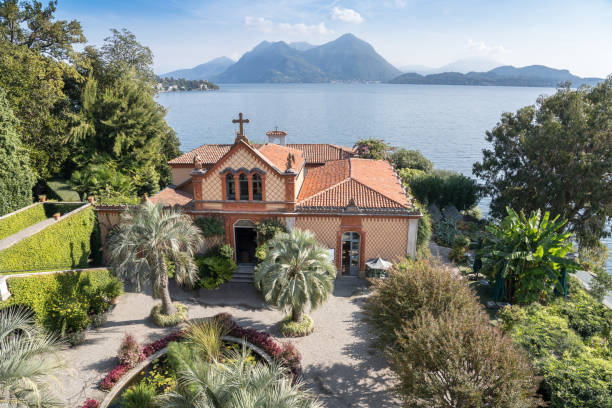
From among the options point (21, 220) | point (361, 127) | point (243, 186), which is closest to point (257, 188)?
point (243, 186)

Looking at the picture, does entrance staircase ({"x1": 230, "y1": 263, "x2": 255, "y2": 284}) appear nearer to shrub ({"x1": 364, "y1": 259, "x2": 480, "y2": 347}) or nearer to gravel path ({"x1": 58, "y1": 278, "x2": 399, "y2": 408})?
gravel path ({"x1": 58, "y1": 278, "x2": 399, "y2": 408})

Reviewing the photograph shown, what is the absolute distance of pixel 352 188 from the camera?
2220 cm

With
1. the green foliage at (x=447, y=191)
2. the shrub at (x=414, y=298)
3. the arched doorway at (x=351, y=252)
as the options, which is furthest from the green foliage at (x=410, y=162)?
the shrub at (x=414, y=298)

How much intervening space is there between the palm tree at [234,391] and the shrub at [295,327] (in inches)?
304

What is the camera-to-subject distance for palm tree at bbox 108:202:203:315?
15.2 m

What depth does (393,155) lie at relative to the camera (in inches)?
1828

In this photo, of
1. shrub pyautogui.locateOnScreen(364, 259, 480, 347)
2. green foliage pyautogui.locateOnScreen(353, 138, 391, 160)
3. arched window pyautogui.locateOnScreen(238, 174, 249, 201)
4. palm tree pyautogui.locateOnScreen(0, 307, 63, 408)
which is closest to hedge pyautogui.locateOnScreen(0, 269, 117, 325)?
palm tree pyautogui.locateOnScreen(0, 307, 63, 408)

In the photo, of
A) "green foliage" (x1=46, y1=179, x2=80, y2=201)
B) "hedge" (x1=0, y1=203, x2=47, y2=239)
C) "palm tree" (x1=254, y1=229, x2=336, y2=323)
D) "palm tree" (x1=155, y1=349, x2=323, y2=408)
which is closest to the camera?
"palm tree" (x1=155, y1=349, x2=323, y2=408)

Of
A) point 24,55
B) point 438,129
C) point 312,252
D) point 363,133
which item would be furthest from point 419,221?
point 438,129

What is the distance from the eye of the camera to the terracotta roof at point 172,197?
23062 mm

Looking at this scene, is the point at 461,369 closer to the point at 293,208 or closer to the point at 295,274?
the point at 295,274

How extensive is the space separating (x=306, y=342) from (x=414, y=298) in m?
5.69

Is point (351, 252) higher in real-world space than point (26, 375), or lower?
lower

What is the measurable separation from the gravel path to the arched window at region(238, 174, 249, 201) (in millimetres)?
5105
